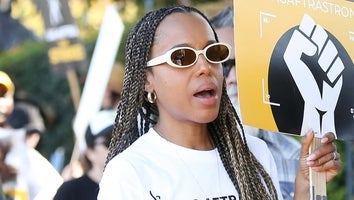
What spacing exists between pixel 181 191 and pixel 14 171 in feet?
11.7

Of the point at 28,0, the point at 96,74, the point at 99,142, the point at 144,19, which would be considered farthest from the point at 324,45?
the point at 28,0

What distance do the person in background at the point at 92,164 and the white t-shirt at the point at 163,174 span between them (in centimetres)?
201

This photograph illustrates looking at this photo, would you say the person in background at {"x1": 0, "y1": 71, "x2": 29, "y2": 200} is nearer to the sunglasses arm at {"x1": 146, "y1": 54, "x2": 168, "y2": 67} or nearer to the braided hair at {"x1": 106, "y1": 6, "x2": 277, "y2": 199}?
the braided hair at {"x1": 106, "y1": 6, "x2": 277, "y2": 199}

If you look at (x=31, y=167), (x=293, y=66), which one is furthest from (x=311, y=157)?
(x=31, y=167)

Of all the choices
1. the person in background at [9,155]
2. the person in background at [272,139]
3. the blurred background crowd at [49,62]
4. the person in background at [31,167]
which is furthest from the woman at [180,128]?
the blurred background crowd at [49,62]

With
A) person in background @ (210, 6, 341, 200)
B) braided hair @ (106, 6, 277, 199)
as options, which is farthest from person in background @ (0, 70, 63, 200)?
braided hair @ (106, 6, 277, 199)

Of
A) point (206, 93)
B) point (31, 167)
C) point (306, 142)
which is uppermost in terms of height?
point (206, 93)

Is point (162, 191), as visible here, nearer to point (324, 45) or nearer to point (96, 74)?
point (324, 45)

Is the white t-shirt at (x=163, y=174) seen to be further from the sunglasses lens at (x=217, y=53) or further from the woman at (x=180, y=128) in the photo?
the sunglasses lens at (x=217, y=53)

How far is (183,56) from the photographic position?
261 cm

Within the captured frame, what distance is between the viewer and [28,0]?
11.7m

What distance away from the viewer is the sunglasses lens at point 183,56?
2.60 m

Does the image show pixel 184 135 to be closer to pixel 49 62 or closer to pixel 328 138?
pixel 328 138

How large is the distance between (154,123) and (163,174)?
0.27 m
